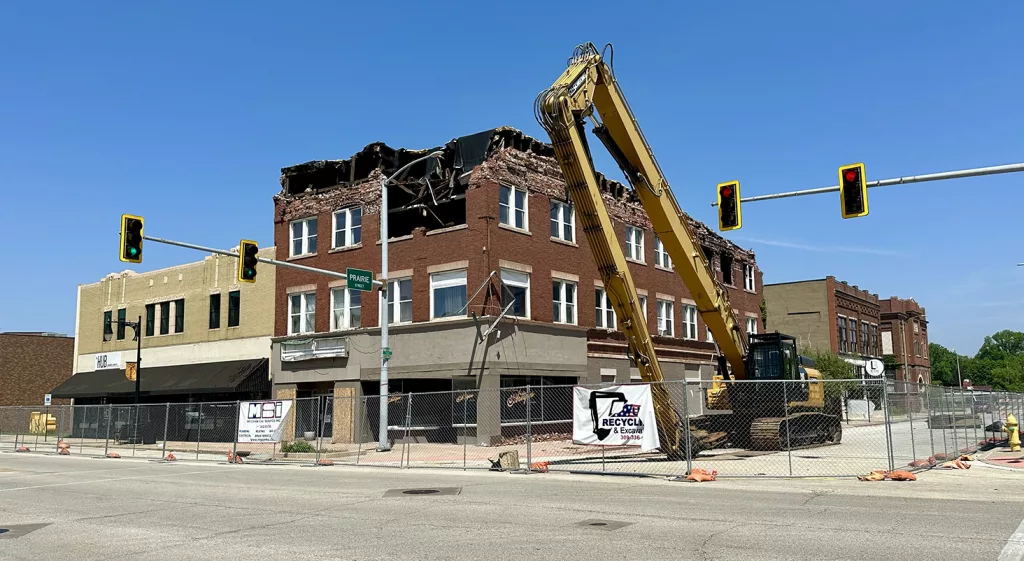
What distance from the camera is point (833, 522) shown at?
11.0 m

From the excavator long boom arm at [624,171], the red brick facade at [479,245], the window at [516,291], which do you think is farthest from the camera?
the window at [516,291]

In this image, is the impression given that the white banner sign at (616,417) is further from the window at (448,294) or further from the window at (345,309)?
the window at (345,309)

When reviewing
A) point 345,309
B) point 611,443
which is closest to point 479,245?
point 345,309

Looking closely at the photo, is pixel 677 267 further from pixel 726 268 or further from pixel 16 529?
pixel 726 268

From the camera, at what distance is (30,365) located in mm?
53625

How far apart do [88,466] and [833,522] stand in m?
21.5

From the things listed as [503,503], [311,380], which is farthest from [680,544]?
[311,380]

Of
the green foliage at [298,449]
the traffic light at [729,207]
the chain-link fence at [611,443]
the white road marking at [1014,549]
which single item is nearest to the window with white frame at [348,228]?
the chain-link fence at [611,443]

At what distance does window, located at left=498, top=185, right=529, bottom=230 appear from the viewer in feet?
108

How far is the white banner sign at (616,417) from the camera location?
18.3 metres

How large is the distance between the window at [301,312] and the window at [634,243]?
15.0 metres

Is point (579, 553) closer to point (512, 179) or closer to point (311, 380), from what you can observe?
point (512, 179)

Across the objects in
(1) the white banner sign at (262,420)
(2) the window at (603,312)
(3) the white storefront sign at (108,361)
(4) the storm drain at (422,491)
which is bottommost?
(4) the storm drain at (422,491)

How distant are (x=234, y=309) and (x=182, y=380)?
164 inches
